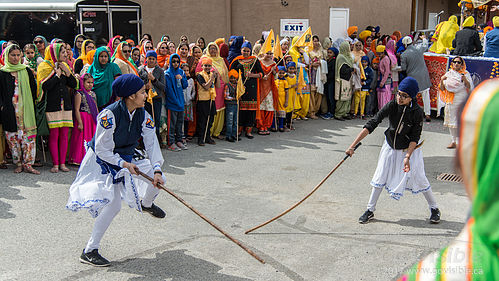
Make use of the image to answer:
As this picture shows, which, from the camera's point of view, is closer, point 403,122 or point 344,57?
point 403,122

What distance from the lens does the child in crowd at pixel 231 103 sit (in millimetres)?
10453

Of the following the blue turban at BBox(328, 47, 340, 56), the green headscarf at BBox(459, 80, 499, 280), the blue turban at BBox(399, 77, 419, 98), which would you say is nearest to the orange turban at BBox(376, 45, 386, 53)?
the blue turban at BBox(328, 47, 340, 56)

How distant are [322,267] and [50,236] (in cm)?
282

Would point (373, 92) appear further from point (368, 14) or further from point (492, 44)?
point (368, 14)

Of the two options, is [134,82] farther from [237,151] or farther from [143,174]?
[237,151]

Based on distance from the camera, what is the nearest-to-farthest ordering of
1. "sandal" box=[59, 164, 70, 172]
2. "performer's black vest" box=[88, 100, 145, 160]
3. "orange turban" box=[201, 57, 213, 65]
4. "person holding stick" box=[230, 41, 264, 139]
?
"performer's black vest" box=[88, 100, 145, 160]
"sandal" box=[59, 164, 70, 172]
"orange turban" box=[201, 57, 213, 65]
"person holding stick" box=[230, 41, 264, 139]

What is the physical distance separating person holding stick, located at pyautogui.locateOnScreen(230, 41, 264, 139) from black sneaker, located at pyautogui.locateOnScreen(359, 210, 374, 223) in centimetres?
488

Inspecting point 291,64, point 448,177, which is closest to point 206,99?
point 291,64

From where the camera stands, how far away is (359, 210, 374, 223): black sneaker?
6134mm

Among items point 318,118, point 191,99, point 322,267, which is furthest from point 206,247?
point 318,118

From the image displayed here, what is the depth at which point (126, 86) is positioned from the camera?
4965mm

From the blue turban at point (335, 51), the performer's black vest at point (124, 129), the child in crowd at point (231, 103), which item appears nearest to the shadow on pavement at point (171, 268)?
the performer's black vest at point (124, 129)

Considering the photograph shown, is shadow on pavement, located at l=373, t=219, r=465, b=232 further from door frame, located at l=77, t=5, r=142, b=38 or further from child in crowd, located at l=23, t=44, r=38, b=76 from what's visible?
door frame, located at l=77, t=5, r=142, b=38

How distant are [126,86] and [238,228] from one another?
6.62 feet
